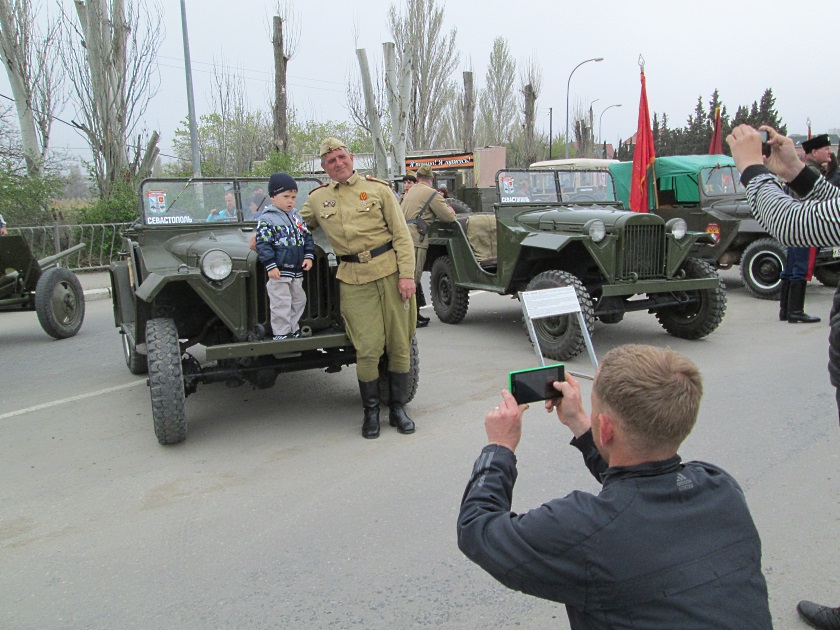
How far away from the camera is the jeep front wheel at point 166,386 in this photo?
13.7ft

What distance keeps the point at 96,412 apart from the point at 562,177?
221 inches

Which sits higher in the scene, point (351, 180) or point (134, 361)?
point (351, 180)

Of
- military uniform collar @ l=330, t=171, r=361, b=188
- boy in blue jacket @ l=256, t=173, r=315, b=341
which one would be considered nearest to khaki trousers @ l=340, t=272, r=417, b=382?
boy in blue jacket @ l=256, t=173, r=315, b=341

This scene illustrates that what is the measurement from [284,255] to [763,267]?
25.4ft

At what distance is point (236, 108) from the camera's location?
2431 cm

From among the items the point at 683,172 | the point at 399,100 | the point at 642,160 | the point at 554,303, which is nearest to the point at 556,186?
the point at 642,160

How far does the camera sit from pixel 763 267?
9719mm

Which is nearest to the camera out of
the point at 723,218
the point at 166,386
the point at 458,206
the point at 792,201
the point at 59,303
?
the point at 792,201

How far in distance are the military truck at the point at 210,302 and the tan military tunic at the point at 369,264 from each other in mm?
223

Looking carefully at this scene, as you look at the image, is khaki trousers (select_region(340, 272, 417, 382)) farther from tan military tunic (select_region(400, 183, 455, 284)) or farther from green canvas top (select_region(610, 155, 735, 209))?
green canvas top (select_region(610, 155, 735, 209))

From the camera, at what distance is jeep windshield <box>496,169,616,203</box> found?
786 cm

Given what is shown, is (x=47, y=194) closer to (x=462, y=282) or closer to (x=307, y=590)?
(x=462, y=282)

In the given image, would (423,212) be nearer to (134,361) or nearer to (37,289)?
(134,361)

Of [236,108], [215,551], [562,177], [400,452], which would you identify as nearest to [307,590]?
[215,551]
